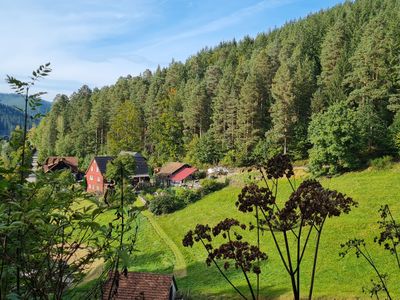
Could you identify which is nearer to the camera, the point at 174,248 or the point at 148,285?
the point at 148,285

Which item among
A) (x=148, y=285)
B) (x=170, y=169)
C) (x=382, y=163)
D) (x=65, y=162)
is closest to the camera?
(x=148, y=285)

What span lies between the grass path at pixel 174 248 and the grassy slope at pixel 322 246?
448 millimetres

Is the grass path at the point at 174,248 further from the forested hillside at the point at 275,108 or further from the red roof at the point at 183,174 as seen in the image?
the forested hillside at the point at 275,108

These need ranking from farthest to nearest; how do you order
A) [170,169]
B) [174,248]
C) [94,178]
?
[94,178]
[170,169]
[174,248]

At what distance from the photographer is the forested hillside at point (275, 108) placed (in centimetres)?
4144

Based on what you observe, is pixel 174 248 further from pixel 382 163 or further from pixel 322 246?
pixel 382 163

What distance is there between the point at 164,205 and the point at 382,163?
77.8ft

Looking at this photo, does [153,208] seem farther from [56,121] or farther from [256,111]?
[56,121]

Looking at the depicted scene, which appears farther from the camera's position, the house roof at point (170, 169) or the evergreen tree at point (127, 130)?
the evergreen tree at point (127, 130)

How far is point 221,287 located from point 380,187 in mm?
20754

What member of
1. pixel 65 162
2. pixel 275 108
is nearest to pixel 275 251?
pixel 275 108

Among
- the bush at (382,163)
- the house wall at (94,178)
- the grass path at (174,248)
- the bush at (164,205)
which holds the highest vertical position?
the bush at (382,163)

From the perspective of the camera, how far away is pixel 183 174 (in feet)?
177

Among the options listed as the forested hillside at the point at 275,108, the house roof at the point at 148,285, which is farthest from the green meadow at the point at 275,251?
the forested hillside at the point at 275,108
